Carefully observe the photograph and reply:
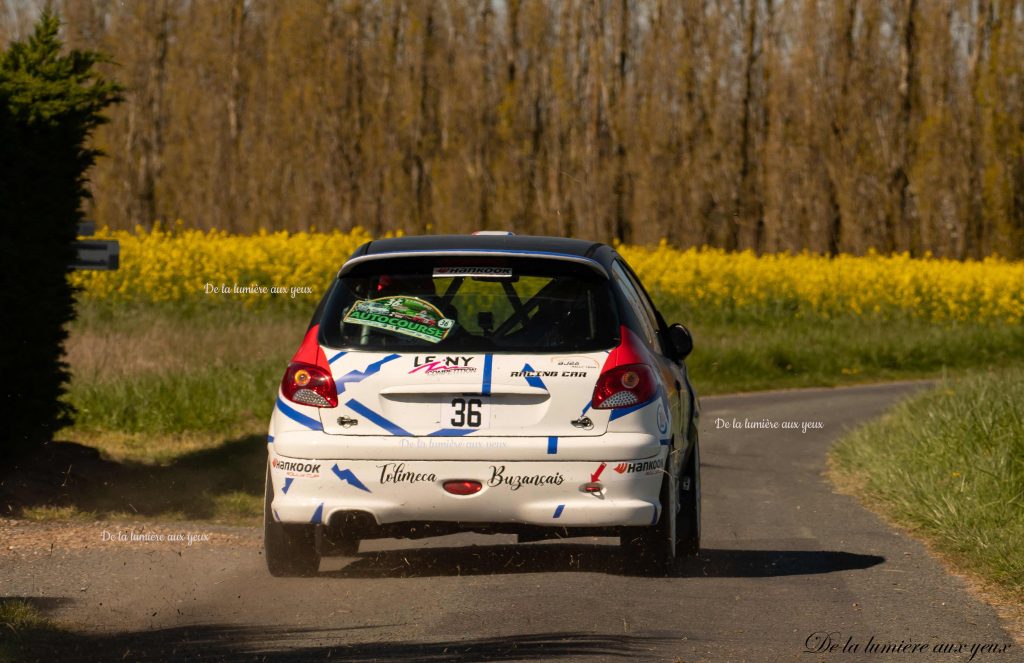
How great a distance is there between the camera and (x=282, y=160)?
52.0 meters

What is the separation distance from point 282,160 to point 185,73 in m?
4.18

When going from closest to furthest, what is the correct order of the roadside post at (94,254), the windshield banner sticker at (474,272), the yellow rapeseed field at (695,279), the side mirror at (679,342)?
the windshield banner sticker at (474,272) → the side mirror at (679,342) → the roadside post at (94,254) → the yellow rapeseed field at (695,279)

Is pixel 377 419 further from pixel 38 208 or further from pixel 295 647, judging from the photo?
pixel 38 208

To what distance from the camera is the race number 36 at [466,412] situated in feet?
26.0

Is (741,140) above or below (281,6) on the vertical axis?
below

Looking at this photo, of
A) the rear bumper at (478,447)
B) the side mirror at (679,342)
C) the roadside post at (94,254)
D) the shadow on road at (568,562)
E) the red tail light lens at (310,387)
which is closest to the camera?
the rear bumper at (478,447)

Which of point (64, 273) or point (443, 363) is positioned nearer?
point (443, 363)

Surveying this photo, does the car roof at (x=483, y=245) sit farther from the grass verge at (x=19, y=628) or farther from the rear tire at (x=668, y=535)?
the grass verge at (x=19, y=628)

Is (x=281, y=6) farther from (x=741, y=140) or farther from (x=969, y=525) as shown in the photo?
(x=969, y=525)

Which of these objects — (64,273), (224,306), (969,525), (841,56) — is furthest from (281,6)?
(969,525)

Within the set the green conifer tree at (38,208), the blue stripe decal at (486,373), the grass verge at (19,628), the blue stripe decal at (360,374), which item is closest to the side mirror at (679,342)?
the blue stripe decal at (486,373)

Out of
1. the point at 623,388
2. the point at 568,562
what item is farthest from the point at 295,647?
the point at 568,562

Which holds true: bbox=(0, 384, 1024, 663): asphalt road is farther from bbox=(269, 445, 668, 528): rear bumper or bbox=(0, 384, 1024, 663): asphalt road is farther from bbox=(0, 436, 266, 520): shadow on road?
bbox=(0, 436, 266, 520): shadow on road

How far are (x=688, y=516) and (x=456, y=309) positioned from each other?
1.89m
